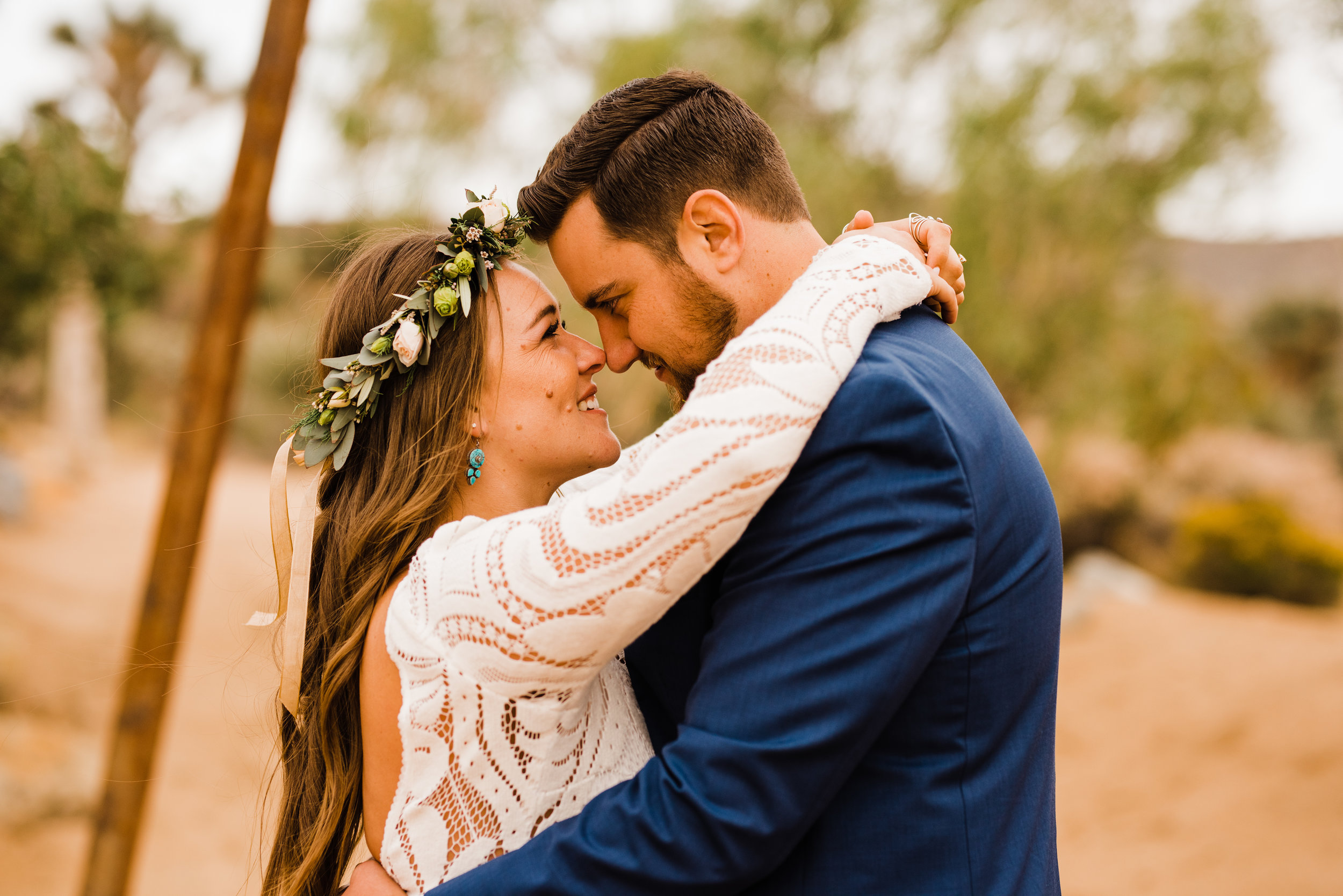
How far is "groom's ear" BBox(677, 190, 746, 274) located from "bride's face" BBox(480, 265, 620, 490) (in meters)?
0.32

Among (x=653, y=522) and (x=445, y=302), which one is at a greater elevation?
(x=445, y=302)

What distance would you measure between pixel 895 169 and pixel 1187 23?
135 inches

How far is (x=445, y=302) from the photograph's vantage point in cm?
204

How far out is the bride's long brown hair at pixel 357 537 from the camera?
6.45 ft

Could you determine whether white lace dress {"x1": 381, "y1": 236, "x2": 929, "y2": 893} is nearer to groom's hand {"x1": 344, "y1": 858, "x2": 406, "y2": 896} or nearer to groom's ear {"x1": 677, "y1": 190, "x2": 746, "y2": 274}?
groom's hand {"x1": 344, "y1": 858, "x2": 406, "y2": 896}

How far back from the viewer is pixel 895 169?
11586 mm

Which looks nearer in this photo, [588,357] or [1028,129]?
[588,357]

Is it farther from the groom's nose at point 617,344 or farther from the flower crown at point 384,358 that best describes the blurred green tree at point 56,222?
the groom's nose at point 617,344

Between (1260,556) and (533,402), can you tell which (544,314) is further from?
(1260,556)

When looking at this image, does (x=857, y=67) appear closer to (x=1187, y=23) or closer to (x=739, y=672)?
Answer: (x=1187, y=23)

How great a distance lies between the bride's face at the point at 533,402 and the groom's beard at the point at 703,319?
8.6 inches

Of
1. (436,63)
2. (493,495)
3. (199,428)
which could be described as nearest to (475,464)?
(493,495)

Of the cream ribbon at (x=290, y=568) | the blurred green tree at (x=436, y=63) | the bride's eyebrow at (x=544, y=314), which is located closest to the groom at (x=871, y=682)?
the cream ribbon at (x=290, y=568)

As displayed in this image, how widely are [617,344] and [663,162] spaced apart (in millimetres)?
418
